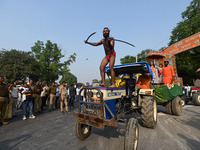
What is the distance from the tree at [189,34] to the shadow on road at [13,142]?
18.6 meters

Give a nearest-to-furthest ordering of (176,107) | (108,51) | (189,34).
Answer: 1. (108,51)
2. (176,107)
3. (189,34)

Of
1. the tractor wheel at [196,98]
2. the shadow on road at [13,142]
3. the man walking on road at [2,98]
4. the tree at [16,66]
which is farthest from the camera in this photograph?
the tree at [16,66]

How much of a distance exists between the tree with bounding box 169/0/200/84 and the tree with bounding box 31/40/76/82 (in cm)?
2947

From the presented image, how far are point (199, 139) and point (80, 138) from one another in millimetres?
3326

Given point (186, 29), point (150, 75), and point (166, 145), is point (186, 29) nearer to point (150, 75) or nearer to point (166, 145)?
point (150, 75)

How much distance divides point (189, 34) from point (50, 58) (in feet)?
113

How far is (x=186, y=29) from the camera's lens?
659 inches

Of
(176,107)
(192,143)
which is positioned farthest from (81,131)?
(176,107)

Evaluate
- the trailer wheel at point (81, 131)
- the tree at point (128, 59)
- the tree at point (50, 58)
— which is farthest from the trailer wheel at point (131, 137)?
the tree at point (128, 59)

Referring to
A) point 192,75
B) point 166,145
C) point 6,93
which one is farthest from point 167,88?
point 192,75

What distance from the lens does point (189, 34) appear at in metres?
16.5

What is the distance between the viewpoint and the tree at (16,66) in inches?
933

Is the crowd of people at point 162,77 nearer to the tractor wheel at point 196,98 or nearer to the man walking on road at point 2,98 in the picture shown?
the tractor wheel at point 196,98

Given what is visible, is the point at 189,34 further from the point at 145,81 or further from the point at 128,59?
the point at 128,59
